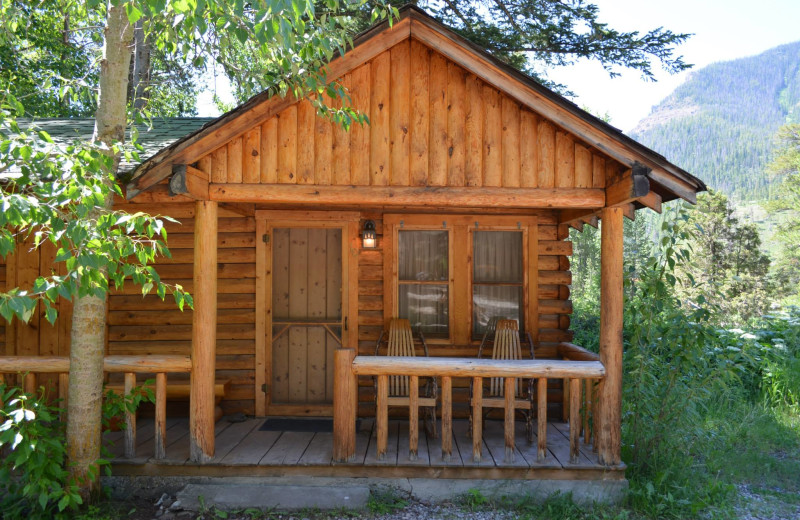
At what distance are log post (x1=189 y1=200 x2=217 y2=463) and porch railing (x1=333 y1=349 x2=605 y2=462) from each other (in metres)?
1.04

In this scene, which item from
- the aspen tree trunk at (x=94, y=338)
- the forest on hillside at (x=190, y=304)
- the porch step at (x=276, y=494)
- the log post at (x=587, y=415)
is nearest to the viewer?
the forest on hillside at (x=190, y=304)

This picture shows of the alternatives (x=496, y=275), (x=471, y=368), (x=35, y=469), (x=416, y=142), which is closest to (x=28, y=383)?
(x=35, y=469)

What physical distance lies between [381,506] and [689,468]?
2916 mm

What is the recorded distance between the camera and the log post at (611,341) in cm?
450

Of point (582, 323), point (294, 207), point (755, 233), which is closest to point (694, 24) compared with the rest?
point (755, 233)

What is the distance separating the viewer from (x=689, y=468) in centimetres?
499

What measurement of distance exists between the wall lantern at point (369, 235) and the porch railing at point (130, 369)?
2.29 meters

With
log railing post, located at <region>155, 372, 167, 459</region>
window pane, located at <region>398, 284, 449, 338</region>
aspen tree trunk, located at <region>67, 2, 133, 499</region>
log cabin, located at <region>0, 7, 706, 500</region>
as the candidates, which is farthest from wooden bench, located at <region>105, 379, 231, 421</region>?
window pane, located at <region>398, 284, 449, 338</region>

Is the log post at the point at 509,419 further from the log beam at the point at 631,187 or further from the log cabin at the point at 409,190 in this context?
the log beam at the point at 631,187

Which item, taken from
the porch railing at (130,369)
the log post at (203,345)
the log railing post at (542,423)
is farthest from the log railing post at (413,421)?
the porch railing at (130,369)

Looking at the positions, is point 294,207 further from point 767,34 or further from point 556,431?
point 767,34

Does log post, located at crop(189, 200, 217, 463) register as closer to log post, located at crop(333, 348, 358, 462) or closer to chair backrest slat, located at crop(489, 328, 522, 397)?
log post, located at crop(333, 348, 358, 462)

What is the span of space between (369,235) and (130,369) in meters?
2.69

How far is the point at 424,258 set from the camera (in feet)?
20.4
